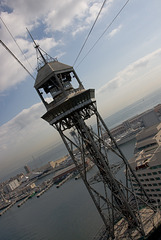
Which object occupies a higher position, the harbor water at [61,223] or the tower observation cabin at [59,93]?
the tower observation cabin at [59,93]

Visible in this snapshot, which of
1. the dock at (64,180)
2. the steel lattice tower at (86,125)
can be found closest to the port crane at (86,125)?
the steel lattice tower at (86,125)

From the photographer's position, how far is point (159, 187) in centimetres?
3091

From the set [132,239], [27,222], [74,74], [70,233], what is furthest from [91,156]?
[27,222]

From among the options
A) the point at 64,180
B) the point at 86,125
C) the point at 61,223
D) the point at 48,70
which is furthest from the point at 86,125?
the point at 64,180

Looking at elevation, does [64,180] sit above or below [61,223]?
above

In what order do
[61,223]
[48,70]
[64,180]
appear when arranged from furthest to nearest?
[64,180] < [61,223] < [48,70]

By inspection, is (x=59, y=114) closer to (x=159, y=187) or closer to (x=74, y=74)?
(x=74, y=74)

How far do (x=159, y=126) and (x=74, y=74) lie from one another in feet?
152

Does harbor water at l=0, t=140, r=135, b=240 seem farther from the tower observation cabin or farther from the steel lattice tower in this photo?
the tower observation cabin

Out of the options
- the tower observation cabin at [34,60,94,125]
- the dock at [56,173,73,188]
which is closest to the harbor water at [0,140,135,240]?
the dock at [56,173,73,188]

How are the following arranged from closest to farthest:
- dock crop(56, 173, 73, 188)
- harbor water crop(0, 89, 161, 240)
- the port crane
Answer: the port crane < harbor water crop(0, 89, 161, 240) < dock crop(56, 173, 73, 188)

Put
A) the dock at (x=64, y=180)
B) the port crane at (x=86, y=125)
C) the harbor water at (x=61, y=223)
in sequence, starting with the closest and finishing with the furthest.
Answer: the port crane at (x=86, y=125) → the harbor water at (x=61, y=223) → the dock at (x=64, y=180)

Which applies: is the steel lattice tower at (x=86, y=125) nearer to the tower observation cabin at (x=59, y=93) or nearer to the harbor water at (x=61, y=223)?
the tower observation cabin at (x=59, y=93)

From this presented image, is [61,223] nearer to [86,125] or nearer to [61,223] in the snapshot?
[61,223]
